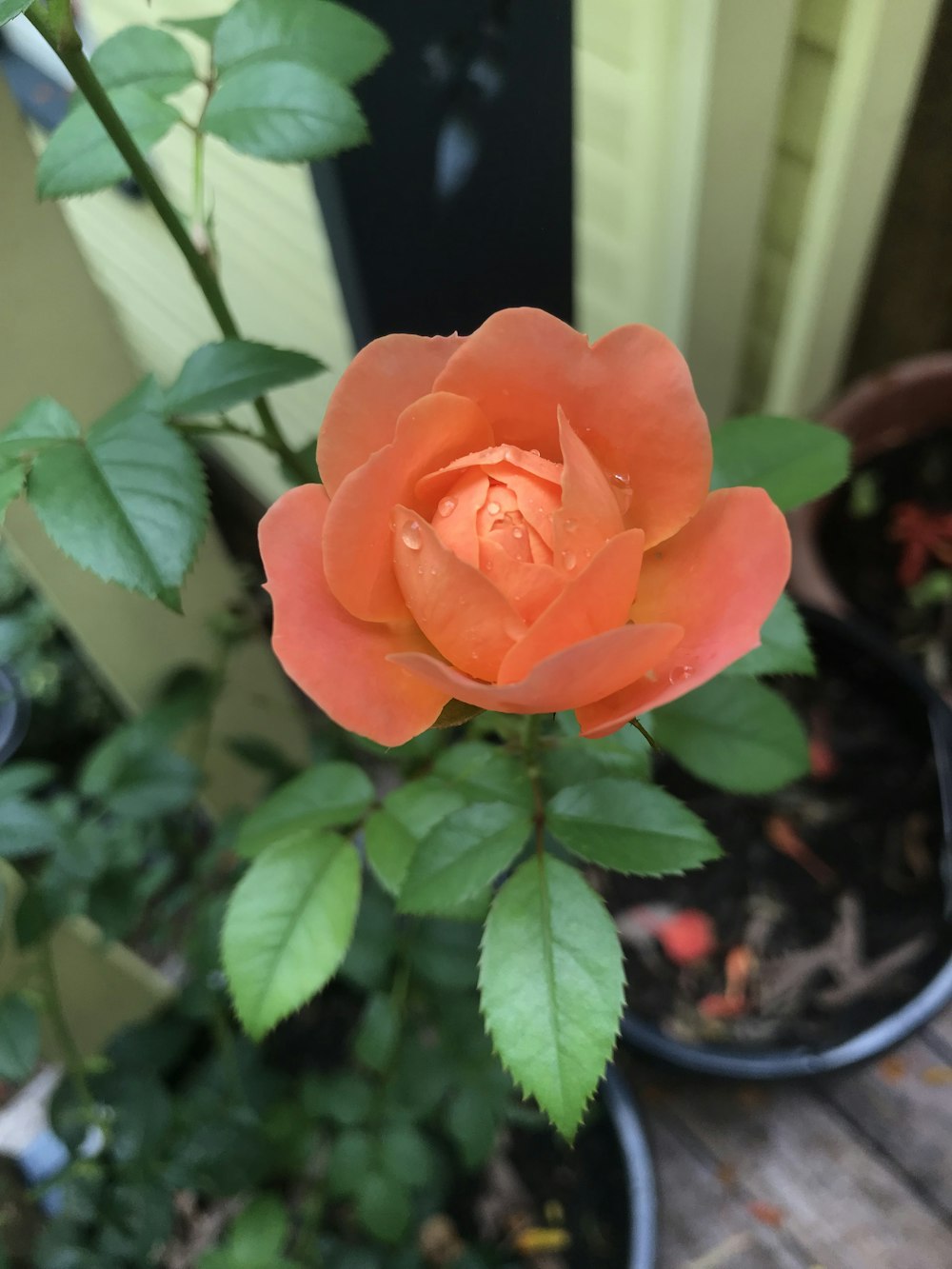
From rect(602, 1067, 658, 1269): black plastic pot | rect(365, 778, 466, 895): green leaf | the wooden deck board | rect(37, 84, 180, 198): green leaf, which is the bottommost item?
the wooden deck board

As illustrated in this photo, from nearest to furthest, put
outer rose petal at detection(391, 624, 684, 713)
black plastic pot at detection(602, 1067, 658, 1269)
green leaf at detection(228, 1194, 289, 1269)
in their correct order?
outer rose petal at detection(391, 624, 684, 713), green leaf at detection(228, 1194, 289, 1269), black plastic pot at detection(602, 1067, 658, 1269)

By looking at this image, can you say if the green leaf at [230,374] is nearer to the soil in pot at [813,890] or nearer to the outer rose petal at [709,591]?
the outer rose petal at [709,591]

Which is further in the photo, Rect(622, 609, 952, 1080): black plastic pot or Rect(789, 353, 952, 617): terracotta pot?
Rect(789, 353, 952, 617): terracotta pot

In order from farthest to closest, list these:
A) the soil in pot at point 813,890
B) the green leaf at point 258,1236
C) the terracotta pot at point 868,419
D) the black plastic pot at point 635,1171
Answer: the terracotta pot at point 868,419 → the soil in pot at point 813,890 → the black plastic pot at point 635,1171 → the green leaf at point 258,1236

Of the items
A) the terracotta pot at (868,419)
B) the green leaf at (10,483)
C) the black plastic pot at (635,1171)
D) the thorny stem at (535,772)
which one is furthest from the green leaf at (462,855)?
the terracotta pot at (868,419)

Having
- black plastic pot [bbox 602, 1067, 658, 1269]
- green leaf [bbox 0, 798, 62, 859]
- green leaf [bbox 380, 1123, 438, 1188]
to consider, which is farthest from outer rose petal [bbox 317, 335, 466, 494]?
black plastic pot [bbox 602, 1067, 658, 1269]

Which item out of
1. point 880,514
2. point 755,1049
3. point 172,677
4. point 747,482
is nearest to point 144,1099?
point 172,677

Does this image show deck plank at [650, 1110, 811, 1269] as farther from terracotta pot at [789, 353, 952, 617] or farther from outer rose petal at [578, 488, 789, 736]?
outer rose petal at [578, 488, 789, 736]
